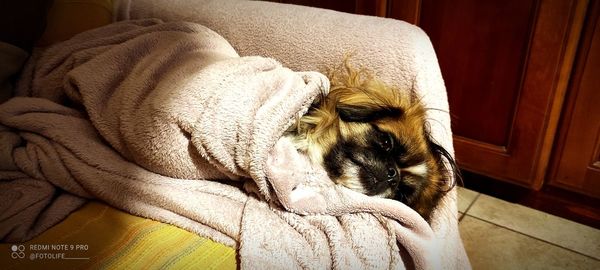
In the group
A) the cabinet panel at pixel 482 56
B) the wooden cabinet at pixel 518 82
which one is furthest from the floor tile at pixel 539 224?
the cabinet panel at pixel 482 56

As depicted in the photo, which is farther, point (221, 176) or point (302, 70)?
point (302, 70)

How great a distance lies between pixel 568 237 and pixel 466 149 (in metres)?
0.50

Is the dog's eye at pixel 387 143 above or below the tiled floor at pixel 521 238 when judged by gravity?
above

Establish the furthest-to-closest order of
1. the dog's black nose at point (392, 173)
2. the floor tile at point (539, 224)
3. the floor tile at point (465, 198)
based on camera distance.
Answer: the floor tile at point (465, 198) → the floor tile at point (539, 224) → the dog's black nose at point (392, 173)

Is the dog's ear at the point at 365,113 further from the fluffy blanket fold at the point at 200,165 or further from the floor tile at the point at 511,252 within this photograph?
the floor tile at the point at 511,252

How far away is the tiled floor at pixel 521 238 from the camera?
57.6 inches

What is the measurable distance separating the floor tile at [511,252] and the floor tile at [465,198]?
13cm

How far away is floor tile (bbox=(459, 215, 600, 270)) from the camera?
145cm

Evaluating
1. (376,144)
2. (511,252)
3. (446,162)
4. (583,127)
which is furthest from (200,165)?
(583,127)

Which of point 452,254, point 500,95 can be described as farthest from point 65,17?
point 500,95

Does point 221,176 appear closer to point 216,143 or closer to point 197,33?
point 216,143

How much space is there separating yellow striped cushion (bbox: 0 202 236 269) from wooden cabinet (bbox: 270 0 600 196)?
4.42 feet

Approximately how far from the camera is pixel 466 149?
1.91 metres

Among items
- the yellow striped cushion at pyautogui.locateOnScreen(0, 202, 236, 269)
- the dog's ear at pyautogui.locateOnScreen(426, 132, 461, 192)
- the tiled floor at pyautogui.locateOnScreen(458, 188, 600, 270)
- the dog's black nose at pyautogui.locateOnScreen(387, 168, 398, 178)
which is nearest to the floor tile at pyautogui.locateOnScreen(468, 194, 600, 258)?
the tiled floor at pyautogui.locateOnScreen(458, 188, 600, 270)
